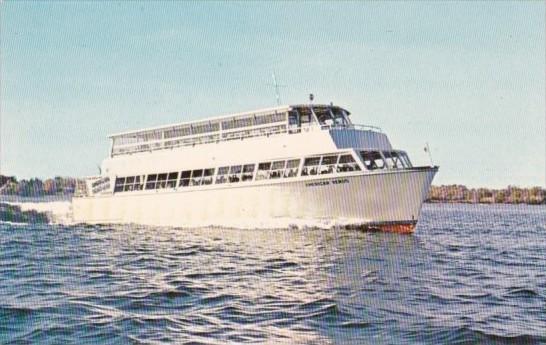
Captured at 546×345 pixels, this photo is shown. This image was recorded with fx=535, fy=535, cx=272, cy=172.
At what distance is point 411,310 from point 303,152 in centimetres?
1773

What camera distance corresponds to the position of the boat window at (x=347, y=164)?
25.1m

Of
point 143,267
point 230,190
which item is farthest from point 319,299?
point 230,190

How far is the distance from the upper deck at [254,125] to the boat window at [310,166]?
166cm

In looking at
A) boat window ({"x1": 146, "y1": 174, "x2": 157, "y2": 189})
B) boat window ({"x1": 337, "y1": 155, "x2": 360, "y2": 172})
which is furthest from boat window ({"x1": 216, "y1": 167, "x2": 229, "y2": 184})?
boat window ({"x1": 337, "y1": 155, "x2": 360, "y2": 172})

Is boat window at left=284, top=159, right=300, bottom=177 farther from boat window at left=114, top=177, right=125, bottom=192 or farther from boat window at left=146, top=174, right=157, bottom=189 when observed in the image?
boat window at left=114, top=177, right=125, bottom=192

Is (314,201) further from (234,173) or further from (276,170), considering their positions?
(234,173)

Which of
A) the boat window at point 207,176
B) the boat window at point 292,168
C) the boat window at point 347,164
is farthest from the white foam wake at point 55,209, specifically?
the boat window at point 347,164

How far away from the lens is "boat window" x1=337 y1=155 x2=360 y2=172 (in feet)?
82.5

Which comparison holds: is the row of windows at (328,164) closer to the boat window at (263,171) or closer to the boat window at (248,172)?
the boat window at (263,171)

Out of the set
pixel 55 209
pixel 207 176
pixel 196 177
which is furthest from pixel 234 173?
pixel 55 209

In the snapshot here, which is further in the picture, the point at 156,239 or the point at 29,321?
the point at 156,239

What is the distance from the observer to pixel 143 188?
114 feet

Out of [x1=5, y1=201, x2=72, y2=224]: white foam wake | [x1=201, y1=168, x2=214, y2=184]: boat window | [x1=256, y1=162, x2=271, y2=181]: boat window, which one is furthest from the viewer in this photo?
[x1=5, y1=201, x2=72, y2=224]: white foam wake

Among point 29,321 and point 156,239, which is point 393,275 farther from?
point 156,239
